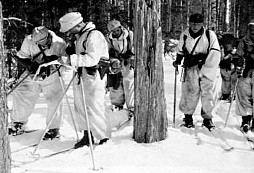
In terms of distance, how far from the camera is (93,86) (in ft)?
16.8

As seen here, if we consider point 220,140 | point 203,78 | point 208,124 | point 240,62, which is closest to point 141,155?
point 220,140

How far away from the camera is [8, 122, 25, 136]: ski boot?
6.15 meters

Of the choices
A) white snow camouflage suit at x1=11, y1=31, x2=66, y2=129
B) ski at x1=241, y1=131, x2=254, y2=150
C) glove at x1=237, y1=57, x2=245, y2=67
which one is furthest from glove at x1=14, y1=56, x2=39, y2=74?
ski at x1=241, y1=131, x2=254, y2=150

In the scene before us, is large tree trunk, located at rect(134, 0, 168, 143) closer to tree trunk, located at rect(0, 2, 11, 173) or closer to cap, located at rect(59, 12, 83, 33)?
cap, located at rect(59, 12, 83, 33)

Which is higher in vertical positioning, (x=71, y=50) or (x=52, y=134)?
(x=71, y=50)

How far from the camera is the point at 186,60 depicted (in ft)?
19.8

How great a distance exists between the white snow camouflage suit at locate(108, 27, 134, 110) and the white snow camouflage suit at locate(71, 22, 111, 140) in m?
1.87

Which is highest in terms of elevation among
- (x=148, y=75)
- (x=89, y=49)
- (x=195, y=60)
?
(x=89, y=49)

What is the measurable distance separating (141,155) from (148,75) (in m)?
1.09

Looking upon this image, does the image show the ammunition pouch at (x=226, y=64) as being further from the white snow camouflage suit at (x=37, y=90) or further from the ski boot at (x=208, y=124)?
the white snow camouflage suit at (x=37, y=90)

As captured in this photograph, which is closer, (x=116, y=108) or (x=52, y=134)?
(x=52, y=134)

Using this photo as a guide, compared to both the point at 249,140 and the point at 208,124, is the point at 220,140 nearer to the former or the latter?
the point at 249,140

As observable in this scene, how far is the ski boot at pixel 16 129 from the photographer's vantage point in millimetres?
6152

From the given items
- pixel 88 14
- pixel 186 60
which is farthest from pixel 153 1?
pixel 88 14
